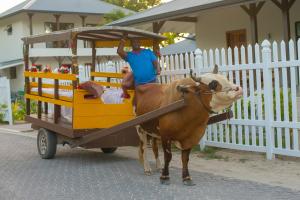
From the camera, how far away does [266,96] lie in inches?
336

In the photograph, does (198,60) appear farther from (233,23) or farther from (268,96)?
(233,23)

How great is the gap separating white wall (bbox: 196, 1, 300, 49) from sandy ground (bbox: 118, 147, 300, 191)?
302 inches

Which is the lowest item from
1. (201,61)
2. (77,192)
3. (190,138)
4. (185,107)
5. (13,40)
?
(77,192)

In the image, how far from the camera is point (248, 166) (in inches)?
324

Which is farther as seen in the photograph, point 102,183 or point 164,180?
point 102,183

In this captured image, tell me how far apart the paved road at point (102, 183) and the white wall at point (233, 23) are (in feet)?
28.3

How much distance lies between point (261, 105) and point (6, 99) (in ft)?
39.8

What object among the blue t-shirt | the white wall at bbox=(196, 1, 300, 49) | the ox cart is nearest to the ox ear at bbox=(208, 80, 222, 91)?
the ox cart

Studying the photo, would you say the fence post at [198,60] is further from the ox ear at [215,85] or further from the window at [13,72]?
the window at [13,72]

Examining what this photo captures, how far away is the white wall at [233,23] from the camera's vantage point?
1644cm

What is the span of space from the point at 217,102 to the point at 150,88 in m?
1.45

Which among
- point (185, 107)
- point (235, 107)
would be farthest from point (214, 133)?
point (185, 107)

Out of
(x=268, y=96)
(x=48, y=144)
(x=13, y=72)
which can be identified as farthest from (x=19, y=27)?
(x=268, y=96)

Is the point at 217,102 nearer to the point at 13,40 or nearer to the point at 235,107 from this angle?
the point at 235,107
